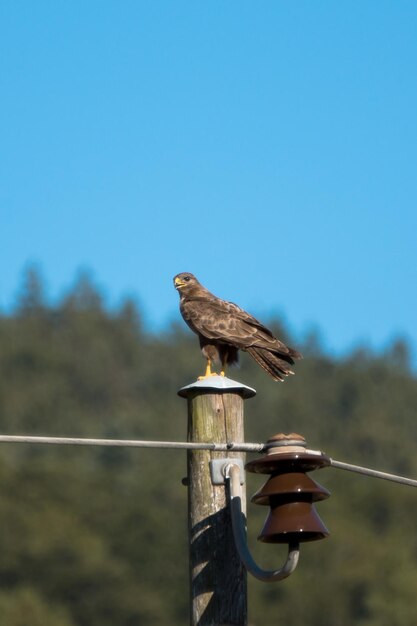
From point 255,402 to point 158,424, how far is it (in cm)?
1031

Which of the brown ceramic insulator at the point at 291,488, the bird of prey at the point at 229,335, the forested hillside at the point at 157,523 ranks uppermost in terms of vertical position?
the forested hillside at the point at 157,523

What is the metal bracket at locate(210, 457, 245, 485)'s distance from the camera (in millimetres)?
7934

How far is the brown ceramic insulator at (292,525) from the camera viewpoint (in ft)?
25.2

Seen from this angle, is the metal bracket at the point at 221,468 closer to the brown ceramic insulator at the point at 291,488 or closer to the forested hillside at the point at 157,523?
the brown ceramic insulator at the point at 291,488

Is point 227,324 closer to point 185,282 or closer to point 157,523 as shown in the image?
point 185,282

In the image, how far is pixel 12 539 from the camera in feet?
217

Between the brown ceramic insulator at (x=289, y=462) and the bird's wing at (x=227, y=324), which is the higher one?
the bird's wing at (x=227, y=324)

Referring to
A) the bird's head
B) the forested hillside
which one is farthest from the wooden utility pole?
the forested hillside

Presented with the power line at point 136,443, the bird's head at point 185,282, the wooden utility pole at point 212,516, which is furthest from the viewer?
the bird's head at point 185,282

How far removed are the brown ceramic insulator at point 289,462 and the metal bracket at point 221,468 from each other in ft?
0.28

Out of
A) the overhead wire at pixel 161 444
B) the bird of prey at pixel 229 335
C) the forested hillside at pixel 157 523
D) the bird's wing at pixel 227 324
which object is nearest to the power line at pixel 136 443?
the overhead wire at pixel 161 444

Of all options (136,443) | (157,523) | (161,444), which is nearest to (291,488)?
(161,444)

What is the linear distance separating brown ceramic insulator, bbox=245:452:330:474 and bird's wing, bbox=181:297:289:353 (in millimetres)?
4028

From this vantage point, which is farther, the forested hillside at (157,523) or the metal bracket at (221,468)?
the forested hillside at (157,523)
